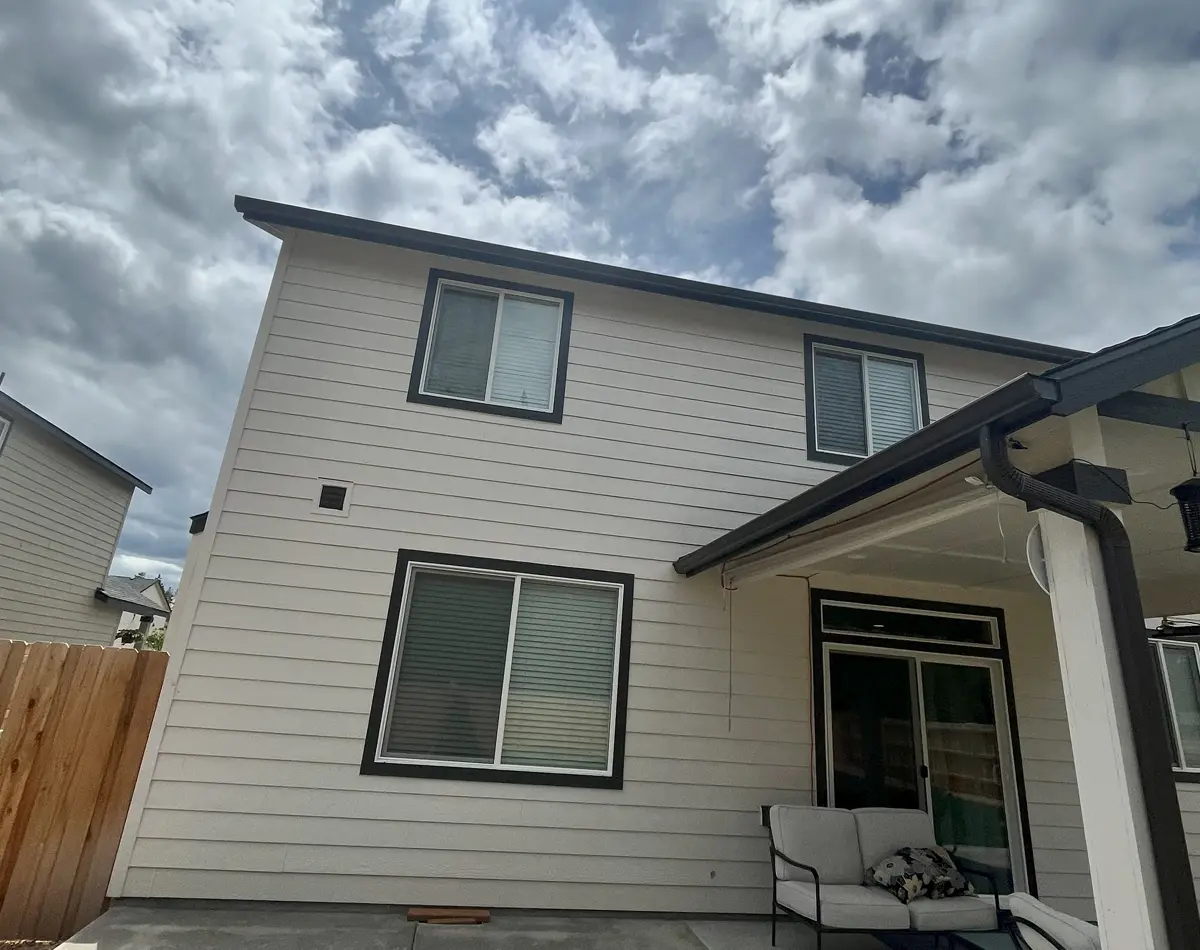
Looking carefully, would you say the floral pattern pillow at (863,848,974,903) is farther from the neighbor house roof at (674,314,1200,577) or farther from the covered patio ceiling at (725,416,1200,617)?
the neighbor house roof at (674,314,1200,577)

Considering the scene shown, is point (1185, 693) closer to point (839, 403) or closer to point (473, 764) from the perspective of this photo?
point (839, 403)

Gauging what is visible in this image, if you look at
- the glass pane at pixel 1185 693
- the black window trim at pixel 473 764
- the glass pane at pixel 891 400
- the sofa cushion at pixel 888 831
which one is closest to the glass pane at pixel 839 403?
the glass pane at pixel 891 400

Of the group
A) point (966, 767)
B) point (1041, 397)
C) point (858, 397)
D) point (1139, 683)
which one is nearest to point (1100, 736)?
point (1139, 683)

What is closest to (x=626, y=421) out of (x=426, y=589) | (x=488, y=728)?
(x=426, y=589)

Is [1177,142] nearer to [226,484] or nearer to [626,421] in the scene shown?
[626,421]

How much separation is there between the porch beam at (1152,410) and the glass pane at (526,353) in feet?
13.4

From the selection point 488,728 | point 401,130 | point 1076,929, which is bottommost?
point 1076,929

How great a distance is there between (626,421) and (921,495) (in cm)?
293

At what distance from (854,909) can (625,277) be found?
5.07 m

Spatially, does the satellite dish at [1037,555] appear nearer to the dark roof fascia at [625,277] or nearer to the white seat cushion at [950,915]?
the white seat cushion at [950,915]

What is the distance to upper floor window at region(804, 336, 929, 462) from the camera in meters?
6.05

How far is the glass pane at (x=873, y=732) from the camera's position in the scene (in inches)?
205

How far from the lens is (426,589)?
492 cm

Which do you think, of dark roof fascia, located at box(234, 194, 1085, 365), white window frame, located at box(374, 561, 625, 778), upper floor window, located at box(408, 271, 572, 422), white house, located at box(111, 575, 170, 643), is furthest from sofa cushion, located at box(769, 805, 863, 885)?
white house, located at box(111, 575, 170, 643)
